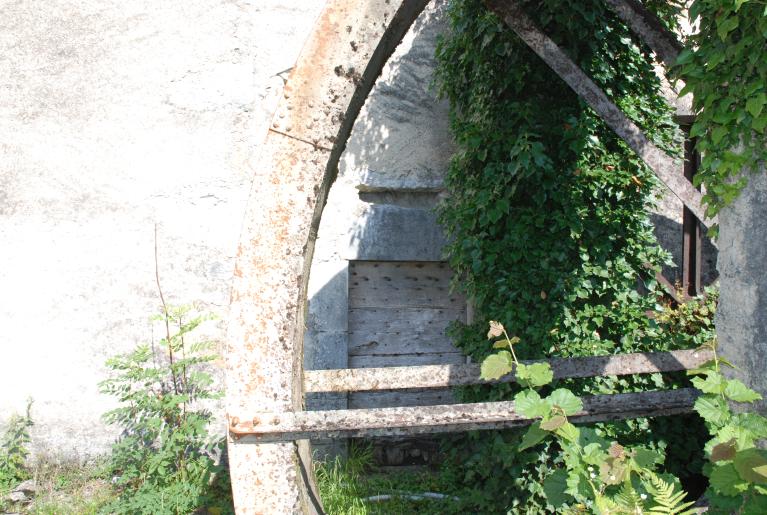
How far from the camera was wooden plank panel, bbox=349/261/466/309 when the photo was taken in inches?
220

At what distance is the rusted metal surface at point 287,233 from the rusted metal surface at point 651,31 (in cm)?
161

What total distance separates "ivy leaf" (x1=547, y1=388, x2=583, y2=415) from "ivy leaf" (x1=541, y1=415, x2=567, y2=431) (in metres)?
0.06

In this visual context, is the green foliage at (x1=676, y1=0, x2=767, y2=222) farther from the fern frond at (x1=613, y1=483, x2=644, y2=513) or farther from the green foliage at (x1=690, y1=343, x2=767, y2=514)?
the fern frond at (x1=613, y1=483, x2=644, y2=513)

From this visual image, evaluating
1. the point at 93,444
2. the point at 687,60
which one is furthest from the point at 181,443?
the point at 687,60

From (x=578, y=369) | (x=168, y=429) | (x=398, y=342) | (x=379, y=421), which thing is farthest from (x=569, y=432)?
(x=398, y=342)

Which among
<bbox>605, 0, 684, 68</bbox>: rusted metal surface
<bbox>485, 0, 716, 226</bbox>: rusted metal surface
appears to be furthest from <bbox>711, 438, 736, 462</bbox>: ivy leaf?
<bbox>605, 0, 684, 68</bbox>: rusted metal surface

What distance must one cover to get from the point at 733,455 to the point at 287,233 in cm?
133

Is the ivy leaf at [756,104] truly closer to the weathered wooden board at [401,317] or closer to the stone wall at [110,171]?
the weathered wooden board at [401,317]

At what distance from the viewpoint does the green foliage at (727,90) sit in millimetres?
2068

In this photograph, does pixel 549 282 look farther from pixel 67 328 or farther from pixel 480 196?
pixel 67 328

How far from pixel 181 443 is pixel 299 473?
2.97 m

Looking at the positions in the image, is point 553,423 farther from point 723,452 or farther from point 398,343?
point 398,343

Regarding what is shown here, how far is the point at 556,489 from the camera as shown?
5.95ft

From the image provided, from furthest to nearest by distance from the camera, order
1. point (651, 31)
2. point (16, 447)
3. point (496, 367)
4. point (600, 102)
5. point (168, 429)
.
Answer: point (16, 447) → point (168, 429) → point (600, 102) → point (651, 31) → point (496, 367)
